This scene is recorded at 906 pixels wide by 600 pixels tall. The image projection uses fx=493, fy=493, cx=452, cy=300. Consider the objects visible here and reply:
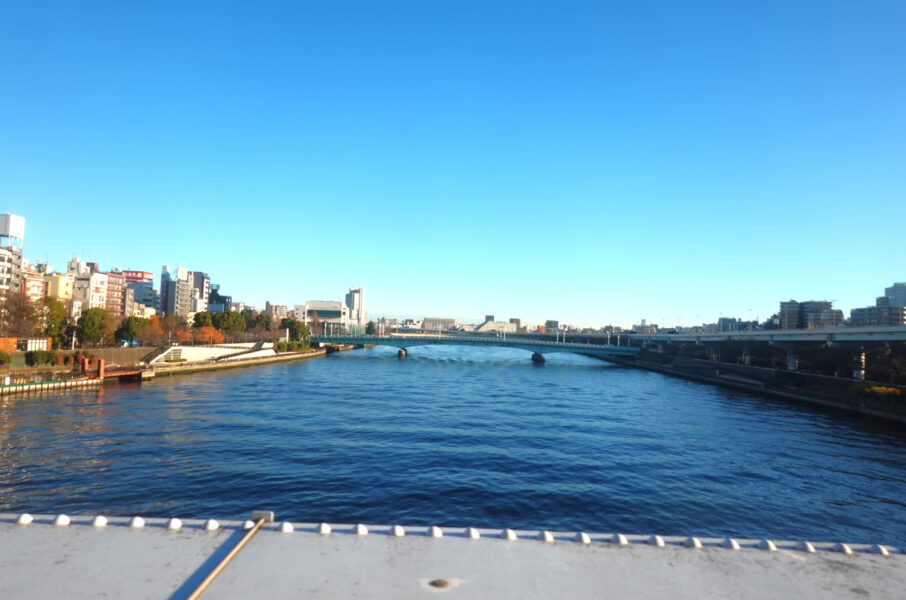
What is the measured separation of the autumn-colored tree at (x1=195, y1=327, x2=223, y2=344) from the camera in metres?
76.2

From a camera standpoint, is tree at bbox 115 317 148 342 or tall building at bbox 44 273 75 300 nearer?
tree at bbox 115 317 148 342

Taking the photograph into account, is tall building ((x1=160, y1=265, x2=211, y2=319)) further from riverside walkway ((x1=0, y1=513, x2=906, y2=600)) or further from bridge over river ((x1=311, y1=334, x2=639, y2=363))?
riverside walkway ((x1=0, y1=513, x2=906, y2=600))

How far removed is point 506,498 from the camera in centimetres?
1584

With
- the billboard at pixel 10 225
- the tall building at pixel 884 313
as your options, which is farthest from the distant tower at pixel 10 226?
the tall building at pixel 884 313

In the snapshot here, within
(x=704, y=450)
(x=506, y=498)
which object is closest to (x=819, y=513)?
(x=704, y=450)

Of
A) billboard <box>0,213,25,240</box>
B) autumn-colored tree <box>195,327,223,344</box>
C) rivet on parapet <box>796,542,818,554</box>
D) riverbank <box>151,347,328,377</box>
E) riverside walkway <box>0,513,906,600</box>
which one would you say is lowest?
riverbank <box>151,347,328,377</box>

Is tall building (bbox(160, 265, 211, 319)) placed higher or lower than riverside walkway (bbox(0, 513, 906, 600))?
higher

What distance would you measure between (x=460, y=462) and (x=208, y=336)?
68.9 metres

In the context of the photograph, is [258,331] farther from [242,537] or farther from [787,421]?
[242,537]

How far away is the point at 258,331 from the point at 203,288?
61.5m

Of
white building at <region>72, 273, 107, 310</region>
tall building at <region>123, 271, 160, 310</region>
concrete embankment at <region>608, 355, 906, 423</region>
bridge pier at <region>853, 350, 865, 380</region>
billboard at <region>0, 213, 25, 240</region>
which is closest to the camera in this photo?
concrete embankment at <region>608, 355, 906, 423</region>

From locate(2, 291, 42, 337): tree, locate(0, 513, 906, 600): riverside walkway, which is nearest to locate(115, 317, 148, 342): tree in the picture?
locate(2, 291, 42, 337): tree

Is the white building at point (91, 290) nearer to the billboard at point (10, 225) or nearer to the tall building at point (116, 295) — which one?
the tall building at point (116, 295)

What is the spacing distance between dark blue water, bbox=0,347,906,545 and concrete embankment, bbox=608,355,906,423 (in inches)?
59.0
